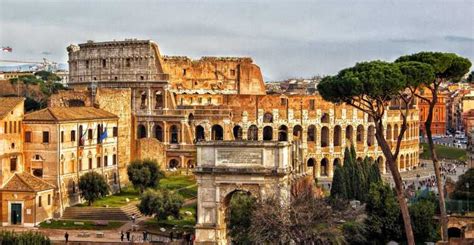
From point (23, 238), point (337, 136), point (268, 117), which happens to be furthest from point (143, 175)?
point (337, 136)

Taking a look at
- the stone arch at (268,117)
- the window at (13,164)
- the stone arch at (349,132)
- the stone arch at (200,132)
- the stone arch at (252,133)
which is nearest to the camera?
the window at (13,164)

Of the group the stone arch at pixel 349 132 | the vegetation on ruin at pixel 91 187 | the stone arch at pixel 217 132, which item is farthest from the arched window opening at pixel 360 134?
the vegetation on ruin at pixel 91 187

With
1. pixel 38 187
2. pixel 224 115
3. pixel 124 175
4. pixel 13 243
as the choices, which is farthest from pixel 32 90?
pixel 13 243

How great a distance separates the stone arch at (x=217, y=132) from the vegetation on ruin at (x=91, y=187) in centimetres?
3462

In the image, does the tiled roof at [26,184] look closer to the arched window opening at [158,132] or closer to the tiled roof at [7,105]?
the tiled roof at [7,105]

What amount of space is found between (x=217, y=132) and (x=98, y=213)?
3888cm

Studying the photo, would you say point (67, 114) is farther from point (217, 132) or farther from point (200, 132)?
point (217, 132)

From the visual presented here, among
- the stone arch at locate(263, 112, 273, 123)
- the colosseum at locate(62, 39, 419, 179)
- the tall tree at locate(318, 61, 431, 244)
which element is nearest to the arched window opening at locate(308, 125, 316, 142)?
the colosseum at locate(62, 39, 419, 179)

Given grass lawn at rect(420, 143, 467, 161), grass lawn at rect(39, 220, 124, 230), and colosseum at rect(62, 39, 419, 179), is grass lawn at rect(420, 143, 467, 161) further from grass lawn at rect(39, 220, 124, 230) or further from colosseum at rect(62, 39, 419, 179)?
grass lawn at rect(39, 220, 124, 230)

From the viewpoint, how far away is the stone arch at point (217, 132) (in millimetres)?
90000

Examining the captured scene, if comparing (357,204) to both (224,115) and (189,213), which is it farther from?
(224,115)

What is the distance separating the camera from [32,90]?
112m

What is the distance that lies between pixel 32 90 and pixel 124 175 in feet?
166

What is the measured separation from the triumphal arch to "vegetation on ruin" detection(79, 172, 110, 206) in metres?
13.1
